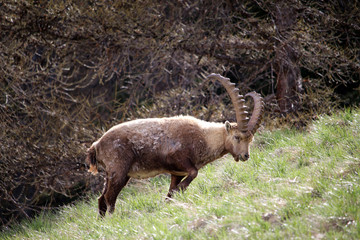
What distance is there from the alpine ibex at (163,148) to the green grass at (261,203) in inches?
13.1

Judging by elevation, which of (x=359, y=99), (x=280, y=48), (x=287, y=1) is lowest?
(x=359, y=99)

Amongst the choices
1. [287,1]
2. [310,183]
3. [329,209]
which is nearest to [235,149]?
[310,183]

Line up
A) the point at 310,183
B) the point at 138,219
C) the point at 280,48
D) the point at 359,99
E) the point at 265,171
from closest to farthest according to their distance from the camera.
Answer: the point at 310,183 < the point at 138,219 < the point at 265,171 < the point at 280,48 < the point at 359,99

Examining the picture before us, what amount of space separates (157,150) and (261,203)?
2.44m

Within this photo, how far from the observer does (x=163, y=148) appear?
23.2 feet

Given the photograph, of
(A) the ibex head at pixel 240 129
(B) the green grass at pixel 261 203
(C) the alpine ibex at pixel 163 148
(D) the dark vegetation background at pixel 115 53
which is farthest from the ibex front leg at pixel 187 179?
(D) the dark vegetation background at pixel 115 53

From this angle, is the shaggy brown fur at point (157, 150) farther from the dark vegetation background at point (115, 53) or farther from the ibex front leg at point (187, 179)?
the dark vegetation background at point (115, 53)

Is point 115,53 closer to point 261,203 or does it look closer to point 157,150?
point 157,150

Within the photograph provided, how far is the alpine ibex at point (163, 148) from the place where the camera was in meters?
6.96

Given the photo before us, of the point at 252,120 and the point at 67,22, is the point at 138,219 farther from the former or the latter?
the point at 67,22

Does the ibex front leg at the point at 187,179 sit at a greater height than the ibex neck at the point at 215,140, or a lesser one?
lesser

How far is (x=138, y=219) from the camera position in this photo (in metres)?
6.11

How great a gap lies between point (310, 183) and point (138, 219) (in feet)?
7.70

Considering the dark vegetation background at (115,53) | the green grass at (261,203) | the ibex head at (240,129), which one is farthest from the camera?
the dark vegetation background at (115,53)
